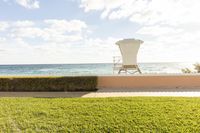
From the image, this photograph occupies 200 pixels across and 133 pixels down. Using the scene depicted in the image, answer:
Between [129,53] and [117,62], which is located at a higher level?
[129,53]

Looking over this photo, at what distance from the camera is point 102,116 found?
5773 millimetres

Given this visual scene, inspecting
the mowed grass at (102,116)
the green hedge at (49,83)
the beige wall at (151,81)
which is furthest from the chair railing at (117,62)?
the mowed grass at (102,116)

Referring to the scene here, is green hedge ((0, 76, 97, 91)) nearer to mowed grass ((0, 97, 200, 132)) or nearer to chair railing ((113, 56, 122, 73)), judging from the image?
mowed grass ((0, 97, 200, 132))

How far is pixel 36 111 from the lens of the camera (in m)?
6.21

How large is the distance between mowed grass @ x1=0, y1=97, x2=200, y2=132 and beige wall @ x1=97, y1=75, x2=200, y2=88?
4173mm

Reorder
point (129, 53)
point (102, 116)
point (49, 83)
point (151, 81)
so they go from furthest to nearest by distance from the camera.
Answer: point (129, 53)
point (151, 81)
point (49, 83)
point (102, 116)

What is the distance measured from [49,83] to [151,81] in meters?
4.59

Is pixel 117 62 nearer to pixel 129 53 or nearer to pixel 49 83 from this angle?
pixel 129 53

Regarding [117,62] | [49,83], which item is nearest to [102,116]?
[49,83]

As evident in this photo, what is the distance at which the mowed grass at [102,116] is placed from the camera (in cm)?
531

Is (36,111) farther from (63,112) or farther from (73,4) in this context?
(73,4)

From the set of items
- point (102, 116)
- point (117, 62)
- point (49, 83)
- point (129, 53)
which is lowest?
point (102, 116)

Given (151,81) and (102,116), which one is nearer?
(102,116)

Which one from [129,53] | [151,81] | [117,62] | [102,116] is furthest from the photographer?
[117,62]
